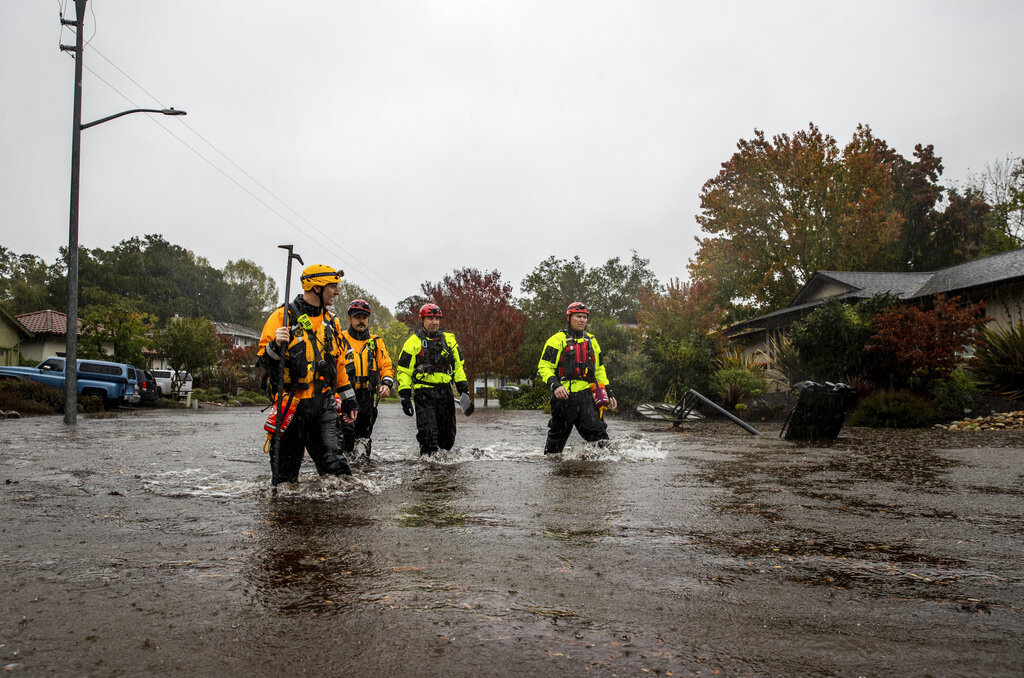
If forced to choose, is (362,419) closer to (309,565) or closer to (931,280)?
(309,565)

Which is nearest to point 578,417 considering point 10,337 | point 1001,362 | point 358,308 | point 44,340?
point 358,308

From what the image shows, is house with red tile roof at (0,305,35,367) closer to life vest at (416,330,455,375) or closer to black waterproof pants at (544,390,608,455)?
life vest at (416,330,455,375)

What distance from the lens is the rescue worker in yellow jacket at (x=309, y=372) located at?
19.7 ft

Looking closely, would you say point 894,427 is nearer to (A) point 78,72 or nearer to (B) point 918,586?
→ (B) point 918,586

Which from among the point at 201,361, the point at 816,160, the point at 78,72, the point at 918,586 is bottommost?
the point at 918,586

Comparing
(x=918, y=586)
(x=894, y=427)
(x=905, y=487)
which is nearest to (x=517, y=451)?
(x=905, y=487)

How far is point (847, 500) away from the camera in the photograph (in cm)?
582

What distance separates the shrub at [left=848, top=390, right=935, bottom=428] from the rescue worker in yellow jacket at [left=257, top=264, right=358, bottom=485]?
1236 centimetres

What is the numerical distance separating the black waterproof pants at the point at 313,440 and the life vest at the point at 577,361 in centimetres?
362

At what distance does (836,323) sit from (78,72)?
59.8ft

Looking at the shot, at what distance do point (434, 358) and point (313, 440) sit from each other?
2.71 m

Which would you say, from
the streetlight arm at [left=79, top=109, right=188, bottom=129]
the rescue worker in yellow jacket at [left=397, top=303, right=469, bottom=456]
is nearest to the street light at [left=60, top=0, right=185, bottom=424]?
the streetlight arm at [left=79, top=109, right=188, bottom=129]

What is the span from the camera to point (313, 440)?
A: 6289mm

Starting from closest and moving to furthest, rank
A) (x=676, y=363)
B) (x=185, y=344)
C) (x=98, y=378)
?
(x=676, y=363)
(x=98, y=378)
(x=185, y=344)
